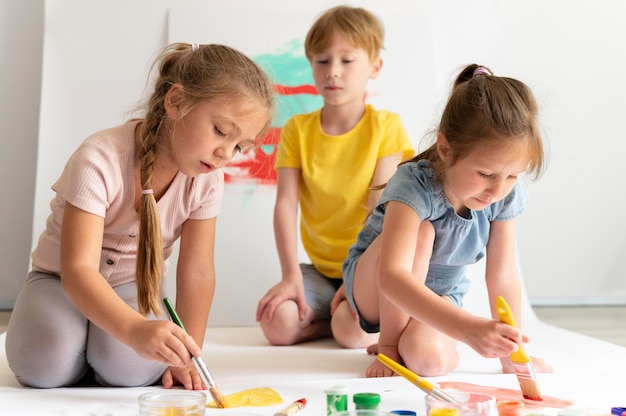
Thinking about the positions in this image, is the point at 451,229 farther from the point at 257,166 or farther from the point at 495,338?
the point at 257,166

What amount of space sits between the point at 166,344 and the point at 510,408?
513 mm

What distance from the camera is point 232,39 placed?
2.76m

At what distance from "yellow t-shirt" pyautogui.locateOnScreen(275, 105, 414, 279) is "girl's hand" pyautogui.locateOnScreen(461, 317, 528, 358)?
972 mm

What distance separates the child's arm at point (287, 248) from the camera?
6.73 ft

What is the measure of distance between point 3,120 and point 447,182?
5.64ft

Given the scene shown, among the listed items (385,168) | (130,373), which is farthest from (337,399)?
(385,168)

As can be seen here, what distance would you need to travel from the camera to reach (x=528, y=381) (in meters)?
1.30

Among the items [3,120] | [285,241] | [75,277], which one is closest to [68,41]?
[3,120]

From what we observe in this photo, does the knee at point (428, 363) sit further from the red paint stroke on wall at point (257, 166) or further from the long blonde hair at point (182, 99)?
the red paint stroke on wall at point (257, 166)

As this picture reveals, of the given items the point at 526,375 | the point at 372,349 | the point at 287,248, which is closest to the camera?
the point at 526,375

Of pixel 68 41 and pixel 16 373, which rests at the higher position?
pixel 68 41

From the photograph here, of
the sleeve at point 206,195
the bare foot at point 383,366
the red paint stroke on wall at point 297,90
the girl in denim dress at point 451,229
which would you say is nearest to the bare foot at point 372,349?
the girl in denim dress at point 451,229

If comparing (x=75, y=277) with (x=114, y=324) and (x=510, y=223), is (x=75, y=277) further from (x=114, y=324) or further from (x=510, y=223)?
(x=510, y=223)

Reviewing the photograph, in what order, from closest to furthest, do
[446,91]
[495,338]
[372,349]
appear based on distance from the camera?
[495,338]
[372,349]
[446,91]
